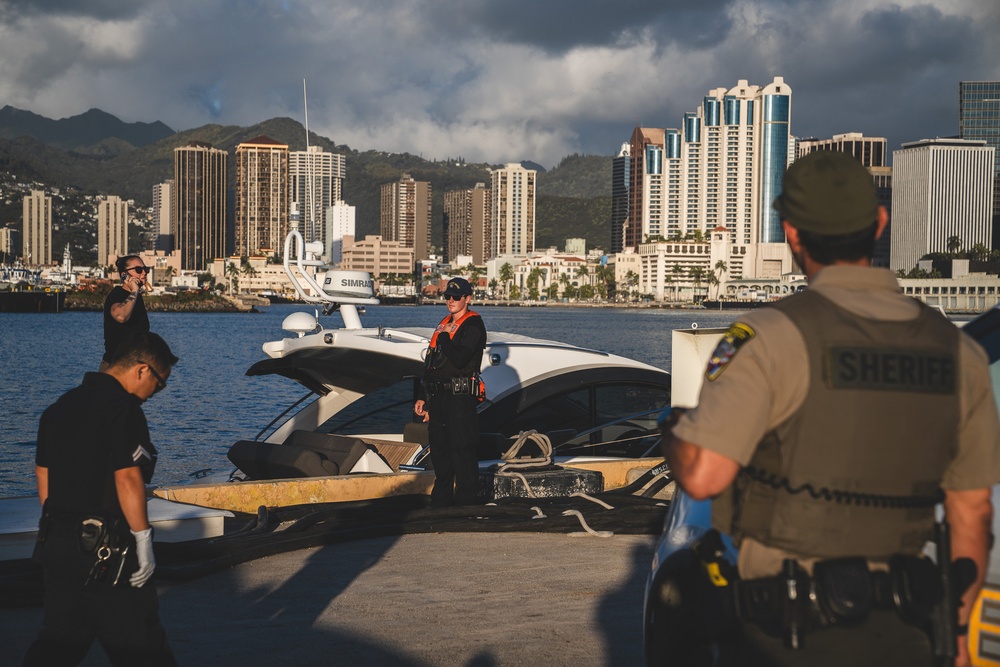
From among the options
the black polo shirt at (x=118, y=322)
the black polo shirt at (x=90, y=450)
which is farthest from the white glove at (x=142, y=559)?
the black polo shirt at (x=118, y=322)

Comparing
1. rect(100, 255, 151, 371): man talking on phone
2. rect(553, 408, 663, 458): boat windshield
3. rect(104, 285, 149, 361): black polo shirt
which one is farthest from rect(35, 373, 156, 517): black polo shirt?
rect(553, 408, 663, 458): boat windshield

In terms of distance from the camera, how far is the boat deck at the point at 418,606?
206 inches

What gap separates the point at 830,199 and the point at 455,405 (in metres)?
6.21

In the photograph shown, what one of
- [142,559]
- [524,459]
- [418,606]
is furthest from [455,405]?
[142,559]

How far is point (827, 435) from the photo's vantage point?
260cm

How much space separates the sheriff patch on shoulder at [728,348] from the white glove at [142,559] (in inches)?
82.3

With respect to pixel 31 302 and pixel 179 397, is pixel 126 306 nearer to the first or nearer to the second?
pixel 179 397

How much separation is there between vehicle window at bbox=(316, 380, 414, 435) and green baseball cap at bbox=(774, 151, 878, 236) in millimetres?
9089

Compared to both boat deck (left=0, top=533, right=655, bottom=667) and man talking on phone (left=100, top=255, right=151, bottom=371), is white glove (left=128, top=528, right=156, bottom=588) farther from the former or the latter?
man talking on phone (left=100, top=255, right=151, bottom=371)

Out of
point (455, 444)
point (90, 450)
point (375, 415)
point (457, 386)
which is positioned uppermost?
point (90, 450)

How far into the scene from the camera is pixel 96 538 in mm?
3699

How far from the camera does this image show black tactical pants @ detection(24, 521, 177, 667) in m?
3.70

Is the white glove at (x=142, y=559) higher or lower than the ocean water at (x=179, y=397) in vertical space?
higher

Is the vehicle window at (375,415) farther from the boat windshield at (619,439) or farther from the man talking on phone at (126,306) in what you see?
the man talking on phone at (126,306)
